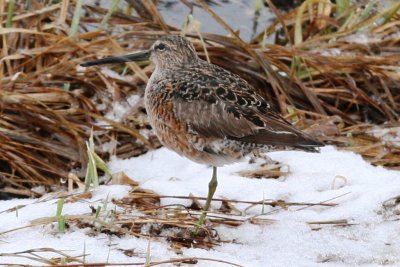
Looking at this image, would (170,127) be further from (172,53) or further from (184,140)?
(172,53)

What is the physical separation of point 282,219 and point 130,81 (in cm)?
203

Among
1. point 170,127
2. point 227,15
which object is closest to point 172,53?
point 170,127

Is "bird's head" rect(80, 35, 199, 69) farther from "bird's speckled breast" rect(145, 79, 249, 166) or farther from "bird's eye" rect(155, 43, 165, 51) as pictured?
"bird's speckled breast" rect(145, 79, 249, 166)

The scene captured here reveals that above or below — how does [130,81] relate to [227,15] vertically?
below

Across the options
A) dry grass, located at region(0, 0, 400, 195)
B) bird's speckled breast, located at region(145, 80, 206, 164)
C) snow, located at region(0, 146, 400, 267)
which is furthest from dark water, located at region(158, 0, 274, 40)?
bird's speckled breast, located at region(145, 80, 206, 164)

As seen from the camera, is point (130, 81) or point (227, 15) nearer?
point (130, 81)

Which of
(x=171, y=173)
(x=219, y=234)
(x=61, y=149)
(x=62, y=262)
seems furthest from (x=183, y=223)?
(x=61, y=149)

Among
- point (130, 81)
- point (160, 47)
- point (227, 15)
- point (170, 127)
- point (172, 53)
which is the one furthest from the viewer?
point (227, 15)

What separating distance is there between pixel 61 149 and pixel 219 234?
165 cm

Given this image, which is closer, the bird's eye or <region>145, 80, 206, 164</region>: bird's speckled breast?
<region>145, 80, 206, 164</region>: bird's speckled breast

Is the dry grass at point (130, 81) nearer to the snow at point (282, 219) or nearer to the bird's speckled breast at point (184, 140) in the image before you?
the snow at point (282, 219)

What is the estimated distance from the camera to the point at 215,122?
409 cm

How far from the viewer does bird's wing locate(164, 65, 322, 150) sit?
4.03m

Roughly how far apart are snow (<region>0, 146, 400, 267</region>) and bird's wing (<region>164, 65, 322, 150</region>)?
35 cm
